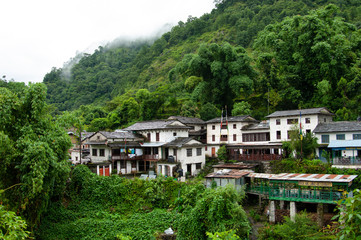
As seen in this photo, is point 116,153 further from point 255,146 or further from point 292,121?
point 292,121

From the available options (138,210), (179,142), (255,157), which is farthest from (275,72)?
(138,210)

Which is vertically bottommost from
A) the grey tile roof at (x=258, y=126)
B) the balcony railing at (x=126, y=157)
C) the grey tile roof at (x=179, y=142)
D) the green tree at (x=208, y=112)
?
the balcony railing at (x=126, y=157)

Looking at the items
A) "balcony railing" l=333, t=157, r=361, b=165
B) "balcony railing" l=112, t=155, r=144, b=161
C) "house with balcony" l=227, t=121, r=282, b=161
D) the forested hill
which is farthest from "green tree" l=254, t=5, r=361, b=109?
"balcony railing" l=112, t=155, r=144, b=161

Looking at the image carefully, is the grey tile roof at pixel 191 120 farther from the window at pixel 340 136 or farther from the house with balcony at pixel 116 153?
the window at pixel 340 136

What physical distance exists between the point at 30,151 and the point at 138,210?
1080 centimetres

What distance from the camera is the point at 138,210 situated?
83.3ft

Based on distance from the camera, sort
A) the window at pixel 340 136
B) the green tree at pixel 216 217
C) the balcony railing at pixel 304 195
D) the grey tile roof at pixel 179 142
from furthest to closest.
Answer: the grey tile roof at pixel 179 142
the window at pixel 340 136
the balcony railing at pixel 304 195
the green tree at pixel 216 217

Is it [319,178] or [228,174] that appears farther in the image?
[228,174]

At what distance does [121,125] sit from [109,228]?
118 feet

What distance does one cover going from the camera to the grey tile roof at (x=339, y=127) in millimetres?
30406

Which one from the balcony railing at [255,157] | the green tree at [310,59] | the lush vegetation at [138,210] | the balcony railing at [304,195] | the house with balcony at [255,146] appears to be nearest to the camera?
the lush vegetation at [138,210]

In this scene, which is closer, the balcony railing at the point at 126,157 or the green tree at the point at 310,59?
the balcony railing at the point at 126,157

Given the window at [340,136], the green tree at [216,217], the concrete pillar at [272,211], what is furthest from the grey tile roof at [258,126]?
the green tree at [216,217]

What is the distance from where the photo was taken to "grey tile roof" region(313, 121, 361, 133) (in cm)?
3041
